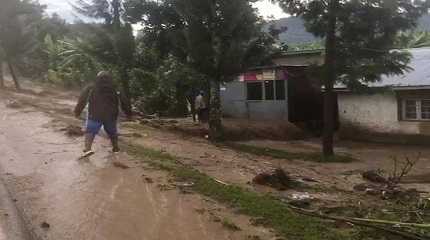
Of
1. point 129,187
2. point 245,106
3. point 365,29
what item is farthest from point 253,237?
point 245,106

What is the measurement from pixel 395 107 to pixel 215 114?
22.6 feet

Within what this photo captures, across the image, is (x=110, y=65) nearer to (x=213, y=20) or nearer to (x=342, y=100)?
(x=213, y=20)

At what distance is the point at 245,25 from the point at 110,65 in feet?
24.3

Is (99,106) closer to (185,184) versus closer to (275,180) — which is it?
(185,184)

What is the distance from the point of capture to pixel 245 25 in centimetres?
1767

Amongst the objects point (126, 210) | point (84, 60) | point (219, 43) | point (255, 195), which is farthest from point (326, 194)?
point (84, 60)

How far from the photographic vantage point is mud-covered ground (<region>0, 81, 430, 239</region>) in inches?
259

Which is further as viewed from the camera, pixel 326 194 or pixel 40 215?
pixel 326 194

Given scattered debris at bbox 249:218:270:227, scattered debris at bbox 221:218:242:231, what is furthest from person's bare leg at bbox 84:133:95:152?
scattered debris at bbox 249:218:270:227

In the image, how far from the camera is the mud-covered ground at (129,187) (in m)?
6.57

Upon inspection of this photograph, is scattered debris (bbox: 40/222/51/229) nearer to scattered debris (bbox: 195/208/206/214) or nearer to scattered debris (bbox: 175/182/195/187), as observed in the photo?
scattered debris (bbox: 195/208/206/214)

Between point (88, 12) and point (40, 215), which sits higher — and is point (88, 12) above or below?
above

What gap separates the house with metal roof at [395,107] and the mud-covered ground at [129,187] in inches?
193

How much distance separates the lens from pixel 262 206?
741 centimetres
